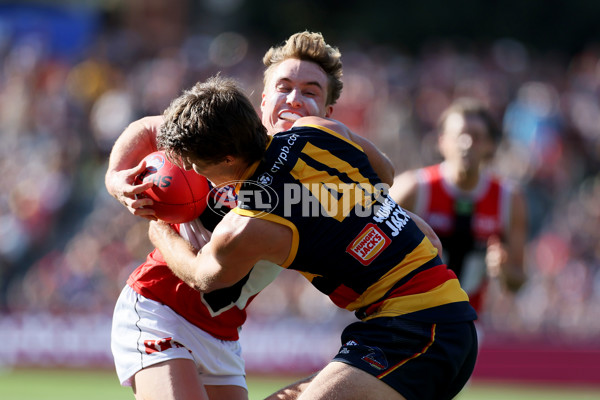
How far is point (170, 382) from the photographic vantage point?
430cm

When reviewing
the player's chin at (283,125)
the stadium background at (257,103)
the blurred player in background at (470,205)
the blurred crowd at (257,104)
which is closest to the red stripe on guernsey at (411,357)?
the player's chin at (283,125)

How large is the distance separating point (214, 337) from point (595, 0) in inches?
677

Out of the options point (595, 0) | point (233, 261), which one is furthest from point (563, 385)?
point (595, 0)

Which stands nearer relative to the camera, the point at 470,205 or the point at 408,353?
the point at 408,353

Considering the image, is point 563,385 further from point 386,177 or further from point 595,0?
point 595,0

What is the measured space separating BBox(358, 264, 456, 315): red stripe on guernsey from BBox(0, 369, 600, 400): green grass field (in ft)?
18.8

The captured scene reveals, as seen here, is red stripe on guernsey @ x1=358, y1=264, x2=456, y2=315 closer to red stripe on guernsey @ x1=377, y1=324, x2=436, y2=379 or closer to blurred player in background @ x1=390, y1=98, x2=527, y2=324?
red stripe on guernsey @ x1=377, y1=324, x2=436, y2=379

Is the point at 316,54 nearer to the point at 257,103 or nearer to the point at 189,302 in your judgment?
the point at 189,302

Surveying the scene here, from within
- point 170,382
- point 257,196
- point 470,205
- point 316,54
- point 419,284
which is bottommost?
point 170,382

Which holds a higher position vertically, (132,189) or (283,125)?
(283,125)

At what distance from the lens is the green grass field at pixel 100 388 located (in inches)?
392

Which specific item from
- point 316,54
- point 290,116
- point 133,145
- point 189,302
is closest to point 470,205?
point 316,54

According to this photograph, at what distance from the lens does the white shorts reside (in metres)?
4.46

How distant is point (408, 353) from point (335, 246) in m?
0.57
